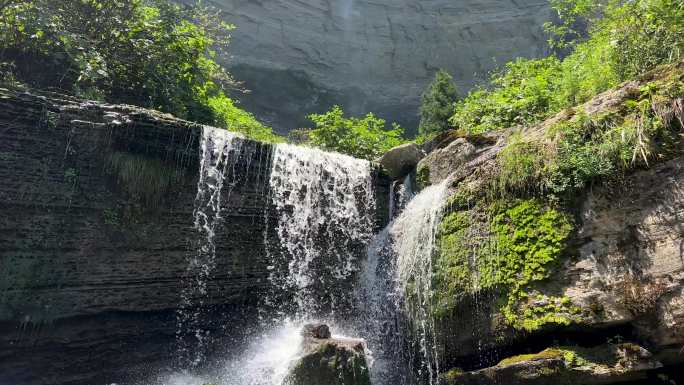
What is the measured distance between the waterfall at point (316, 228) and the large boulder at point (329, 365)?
300cm

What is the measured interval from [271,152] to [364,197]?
2234 millimetres

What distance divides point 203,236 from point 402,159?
457 cm

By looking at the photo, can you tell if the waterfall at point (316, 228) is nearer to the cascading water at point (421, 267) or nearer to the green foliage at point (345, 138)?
the cascading water at point (421, 267)

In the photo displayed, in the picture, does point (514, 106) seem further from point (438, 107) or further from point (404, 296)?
point (438, 107)

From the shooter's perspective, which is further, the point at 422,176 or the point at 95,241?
the point at 422,176

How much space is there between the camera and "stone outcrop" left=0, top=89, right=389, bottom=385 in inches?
269

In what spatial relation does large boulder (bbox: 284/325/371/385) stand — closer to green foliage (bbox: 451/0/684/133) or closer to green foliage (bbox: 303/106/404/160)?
green foliage (bbox: 451/0/684/133)

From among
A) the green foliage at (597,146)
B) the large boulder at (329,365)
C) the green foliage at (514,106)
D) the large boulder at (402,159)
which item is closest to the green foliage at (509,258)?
the green foliage at (597,146)

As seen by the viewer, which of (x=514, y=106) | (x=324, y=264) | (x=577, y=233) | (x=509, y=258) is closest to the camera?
(x=577, y=233)

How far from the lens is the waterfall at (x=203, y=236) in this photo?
805 cm

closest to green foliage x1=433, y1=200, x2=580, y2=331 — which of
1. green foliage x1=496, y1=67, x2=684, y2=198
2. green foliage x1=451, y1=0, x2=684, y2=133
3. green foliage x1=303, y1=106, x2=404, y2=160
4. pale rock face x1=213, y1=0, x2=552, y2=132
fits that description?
green foliage x1=496, y1=67, x2=684, y2=198

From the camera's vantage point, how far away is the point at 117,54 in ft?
33.0

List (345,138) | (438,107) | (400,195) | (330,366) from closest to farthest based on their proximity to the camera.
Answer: (330,366), (400,195), (345,138), (438,107)

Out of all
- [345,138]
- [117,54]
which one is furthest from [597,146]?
[117,54]
